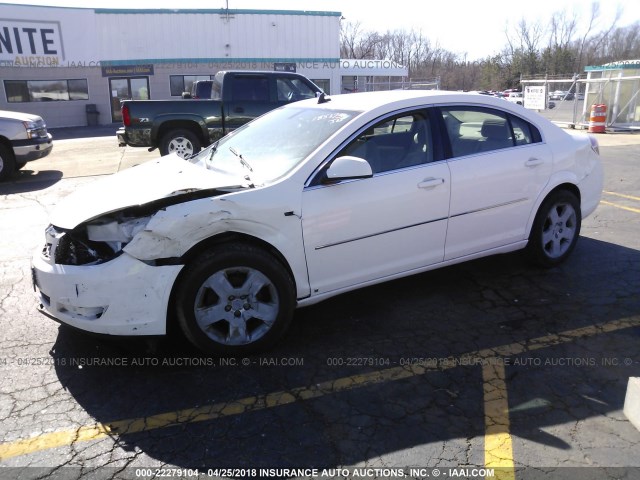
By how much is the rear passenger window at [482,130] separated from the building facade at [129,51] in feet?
79.5

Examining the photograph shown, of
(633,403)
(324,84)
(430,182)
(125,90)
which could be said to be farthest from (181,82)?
(633,403)

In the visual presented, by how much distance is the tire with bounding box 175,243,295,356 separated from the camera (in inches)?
129

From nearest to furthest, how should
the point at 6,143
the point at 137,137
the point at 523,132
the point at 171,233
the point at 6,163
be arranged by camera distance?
the point at 171,233, the point at 523,132, the point at 6,163, the point at 6,143, the point at 137,137

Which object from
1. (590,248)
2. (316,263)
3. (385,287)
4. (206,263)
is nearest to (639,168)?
(590,248)

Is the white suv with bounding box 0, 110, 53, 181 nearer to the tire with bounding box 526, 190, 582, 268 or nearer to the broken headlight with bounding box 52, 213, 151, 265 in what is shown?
the broken headlight with bounding box 52, 213, 151, 265

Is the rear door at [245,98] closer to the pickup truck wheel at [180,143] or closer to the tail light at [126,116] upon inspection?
the pickup truck wheel at [180,143]

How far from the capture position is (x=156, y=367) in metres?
3.41

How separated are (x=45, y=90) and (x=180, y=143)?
61.0 feet

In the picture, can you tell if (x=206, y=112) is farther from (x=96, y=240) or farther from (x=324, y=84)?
(x=324, y=84)

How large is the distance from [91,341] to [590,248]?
4.94m

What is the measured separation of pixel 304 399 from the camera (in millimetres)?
3041

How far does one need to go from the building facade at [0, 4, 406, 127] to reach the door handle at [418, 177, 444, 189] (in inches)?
976

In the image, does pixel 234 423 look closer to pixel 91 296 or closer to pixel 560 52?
pixel 91 296

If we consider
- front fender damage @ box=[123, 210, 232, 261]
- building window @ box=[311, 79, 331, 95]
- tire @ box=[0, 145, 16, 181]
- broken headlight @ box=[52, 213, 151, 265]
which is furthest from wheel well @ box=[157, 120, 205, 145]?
building window @ box=[311, 79, 331, 95]
